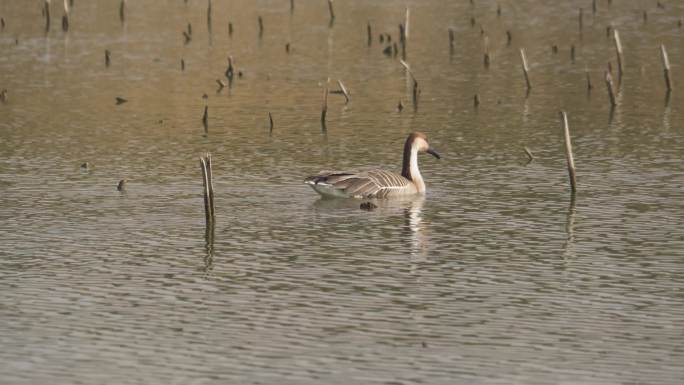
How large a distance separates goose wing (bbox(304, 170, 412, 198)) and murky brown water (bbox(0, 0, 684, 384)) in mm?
345

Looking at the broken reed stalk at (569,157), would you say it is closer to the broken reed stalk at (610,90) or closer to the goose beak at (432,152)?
the goose beak at (432,152)

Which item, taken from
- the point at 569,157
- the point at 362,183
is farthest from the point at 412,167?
the point at 569,157

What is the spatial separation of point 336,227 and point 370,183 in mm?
2852

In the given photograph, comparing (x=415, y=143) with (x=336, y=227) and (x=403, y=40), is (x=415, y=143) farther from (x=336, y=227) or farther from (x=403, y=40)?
(x=403, y=40)

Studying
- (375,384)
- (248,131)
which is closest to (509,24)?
(248,131)

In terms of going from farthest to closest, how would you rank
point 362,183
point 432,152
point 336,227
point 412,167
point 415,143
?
point 432,152
point 415,143
point 412,167
point 362,183
point 336,227

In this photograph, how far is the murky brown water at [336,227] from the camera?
1819cm

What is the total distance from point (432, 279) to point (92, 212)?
8.28 metres

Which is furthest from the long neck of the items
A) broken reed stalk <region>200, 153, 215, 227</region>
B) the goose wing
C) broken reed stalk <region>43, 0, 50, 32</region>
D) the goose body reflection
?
broken reed stalk <region>43, 0, 50, 32</region>

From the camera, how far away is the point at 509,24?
62.2 metres

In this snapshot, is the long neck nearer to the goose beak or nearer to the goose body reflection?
the goose body reflection

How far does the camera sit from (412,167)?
30.2 m

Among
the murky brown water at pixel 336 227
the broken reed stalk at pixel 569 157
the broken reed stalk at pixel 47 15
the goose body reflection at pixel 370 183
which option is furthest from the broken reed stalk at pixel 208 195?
the broken reed stalk at pixel 47 15

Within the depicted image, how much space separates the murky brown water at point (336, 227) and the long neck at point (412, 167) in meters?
0.48
